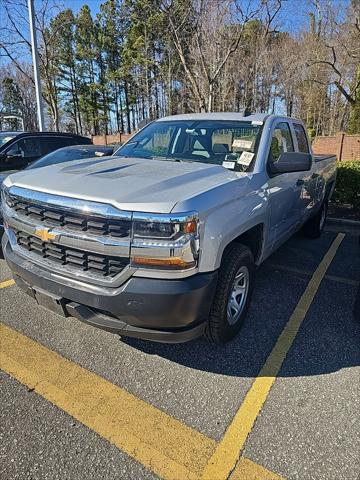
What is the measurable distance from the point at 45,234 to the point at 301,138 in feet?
12.2

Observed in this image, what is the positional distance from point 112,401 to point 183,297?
913 millimetres

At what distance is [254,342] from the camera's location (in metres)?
3.09

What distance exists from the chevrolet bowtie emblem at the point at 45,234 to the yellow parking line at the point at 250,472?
1.83m

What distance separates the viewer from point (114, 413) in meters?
2.33

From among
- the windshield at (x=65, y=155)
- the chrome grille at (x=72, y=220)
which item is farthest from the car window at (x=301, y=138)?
the chrome grille at (x=72, y=220)

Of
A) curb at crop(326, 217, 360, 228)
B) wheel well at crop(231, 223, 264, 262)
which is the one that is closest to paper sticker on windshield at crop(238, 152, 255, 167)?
wheel well at crop(231, 223, 264, 262)

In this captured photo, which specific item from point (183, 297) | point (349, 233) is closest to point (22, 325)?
point (183, 297)

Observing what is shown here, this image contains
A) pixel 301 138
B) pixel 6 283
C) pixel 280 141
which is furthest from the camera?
pixel 301 138

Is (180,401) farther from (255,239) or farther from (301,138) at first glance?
(301,138)

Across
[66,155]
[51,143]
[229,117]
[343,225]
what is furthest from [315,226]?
[51,143]

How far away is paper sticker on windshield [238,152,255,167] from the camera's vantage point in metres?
3.20

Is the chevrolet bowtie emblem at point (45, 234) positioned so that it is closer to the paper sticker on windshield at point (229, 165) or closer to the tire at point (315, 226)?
the paper sticker on windshield at point (229, 165)

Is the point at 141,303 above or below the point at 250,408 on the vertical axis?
above

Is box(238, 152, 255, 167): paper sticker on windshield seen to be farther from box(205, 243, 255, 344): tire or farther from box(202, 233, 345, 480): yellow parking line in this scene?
box(202, 233, 345, 480): yellow parking line
